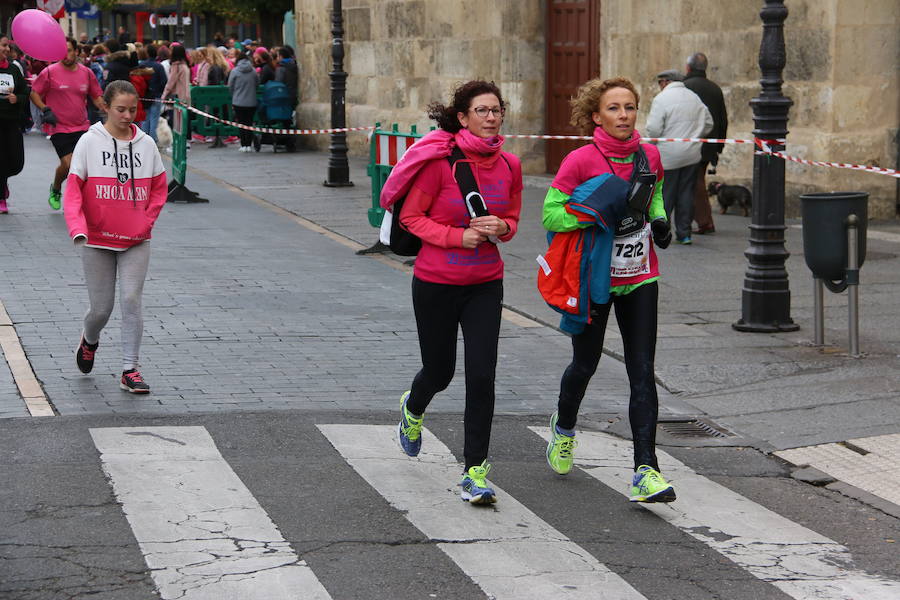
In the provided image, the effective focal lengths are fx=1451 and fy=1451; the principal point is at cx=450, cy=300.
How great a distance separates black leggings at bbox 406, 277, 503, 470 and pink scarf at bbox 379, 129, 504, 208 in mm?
420

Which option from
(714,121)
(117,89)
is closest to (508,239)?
(117,89)

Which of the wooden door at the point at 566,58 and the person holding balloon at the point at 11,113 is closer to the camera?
the person holding balloon at the point at 11,113

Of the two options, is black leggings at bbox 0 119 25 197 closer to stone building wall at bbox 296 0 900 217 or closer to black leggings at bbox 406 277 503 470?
stone building wall at bbox 296 0 900 217

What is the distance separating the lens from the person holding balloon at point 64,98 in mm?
14992

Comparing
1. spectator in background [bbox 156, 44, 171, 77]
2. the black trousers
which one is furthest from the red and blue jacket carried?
spectator in background [bbox 156, 44, 171, 77]

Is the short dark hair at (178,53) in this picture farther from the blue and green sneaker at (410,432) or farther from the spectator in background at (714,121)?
the blue and green sneaker at (410,432)

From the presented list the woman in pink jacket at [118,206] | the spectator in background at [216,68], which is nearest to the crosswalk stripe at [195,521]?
the woman in pink jacket at [118,206]

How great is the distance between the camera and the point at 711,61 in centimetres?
1694

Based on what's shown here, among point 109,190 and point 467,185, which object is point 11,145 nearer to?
point 109,190

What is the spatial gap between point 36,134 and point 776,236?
73.4 feet

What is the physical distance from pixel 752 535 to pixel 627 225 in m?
1.39

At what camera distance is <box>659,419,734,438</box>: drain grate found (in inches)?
302

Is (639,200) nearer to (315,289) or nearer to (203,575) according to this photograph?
(203,575)

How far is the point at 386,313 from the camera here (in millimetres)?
10688
